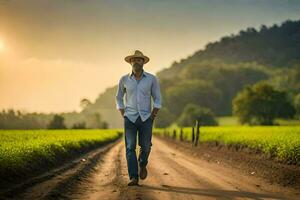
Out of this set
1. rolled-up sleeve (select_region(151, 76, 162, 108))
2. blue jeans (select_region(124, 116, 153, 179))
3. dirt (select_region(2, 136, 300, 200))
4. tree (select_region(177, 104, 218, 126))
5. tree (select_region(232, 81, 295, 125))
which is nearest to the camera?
dirt (select_region(2, 136, 300, 200))

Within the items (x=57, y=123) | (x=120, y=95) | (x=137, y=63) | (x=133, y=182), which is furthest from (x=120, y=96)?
(x=57, y=123)

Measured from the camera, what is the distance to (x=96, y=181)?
10555 mm

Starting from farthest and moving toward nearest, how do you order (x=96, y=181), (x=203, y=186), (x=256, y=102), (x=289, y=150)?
(x=256, y=102) → (x=289, y=150) → (x=96, y=181) → (x=203, y=186)

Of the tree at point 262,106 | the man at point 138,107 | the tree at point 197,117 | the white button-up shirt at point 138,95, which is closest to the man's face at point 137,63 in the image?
the man at point 138,107

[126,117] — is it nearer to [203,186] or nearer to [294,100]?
[203,186]

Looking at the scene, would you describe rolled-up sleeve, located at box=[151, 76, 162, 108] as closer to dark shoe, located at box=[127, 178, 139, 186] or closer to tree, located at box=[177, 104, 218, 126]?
dark shoe, located at box=[127, 178, 139, 186]

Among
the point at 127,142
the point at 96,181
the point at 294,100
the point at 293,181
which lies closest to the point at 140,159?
the point at 127,142

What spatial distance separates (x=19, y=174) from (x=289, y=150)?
9.44 m

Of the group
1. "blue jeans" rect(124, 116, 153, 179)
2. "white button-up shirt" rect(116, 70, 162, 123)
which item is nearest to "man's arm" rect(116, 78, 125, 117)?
"white button-up shirt" rect(116, 70, 162, 123)

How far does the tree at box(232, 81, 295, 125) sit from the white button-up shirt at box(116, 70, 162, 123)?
8832 centimetres

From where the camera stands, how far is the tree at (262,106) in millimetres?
97812

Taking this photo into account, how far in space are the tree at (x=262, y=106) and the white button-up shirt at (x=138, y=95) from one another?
88.3 metres

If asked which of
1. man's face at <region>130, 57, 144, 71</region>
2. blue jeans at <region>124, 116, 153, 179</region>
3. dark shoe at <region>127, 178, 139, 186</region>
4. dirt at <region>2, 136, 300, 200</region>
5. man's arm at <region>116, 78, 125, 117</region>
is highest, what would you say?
man's face at <region>130, 57, 144, 71</region>

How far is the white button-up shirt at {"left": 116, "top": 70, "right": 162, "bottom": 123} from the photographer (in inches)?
392
